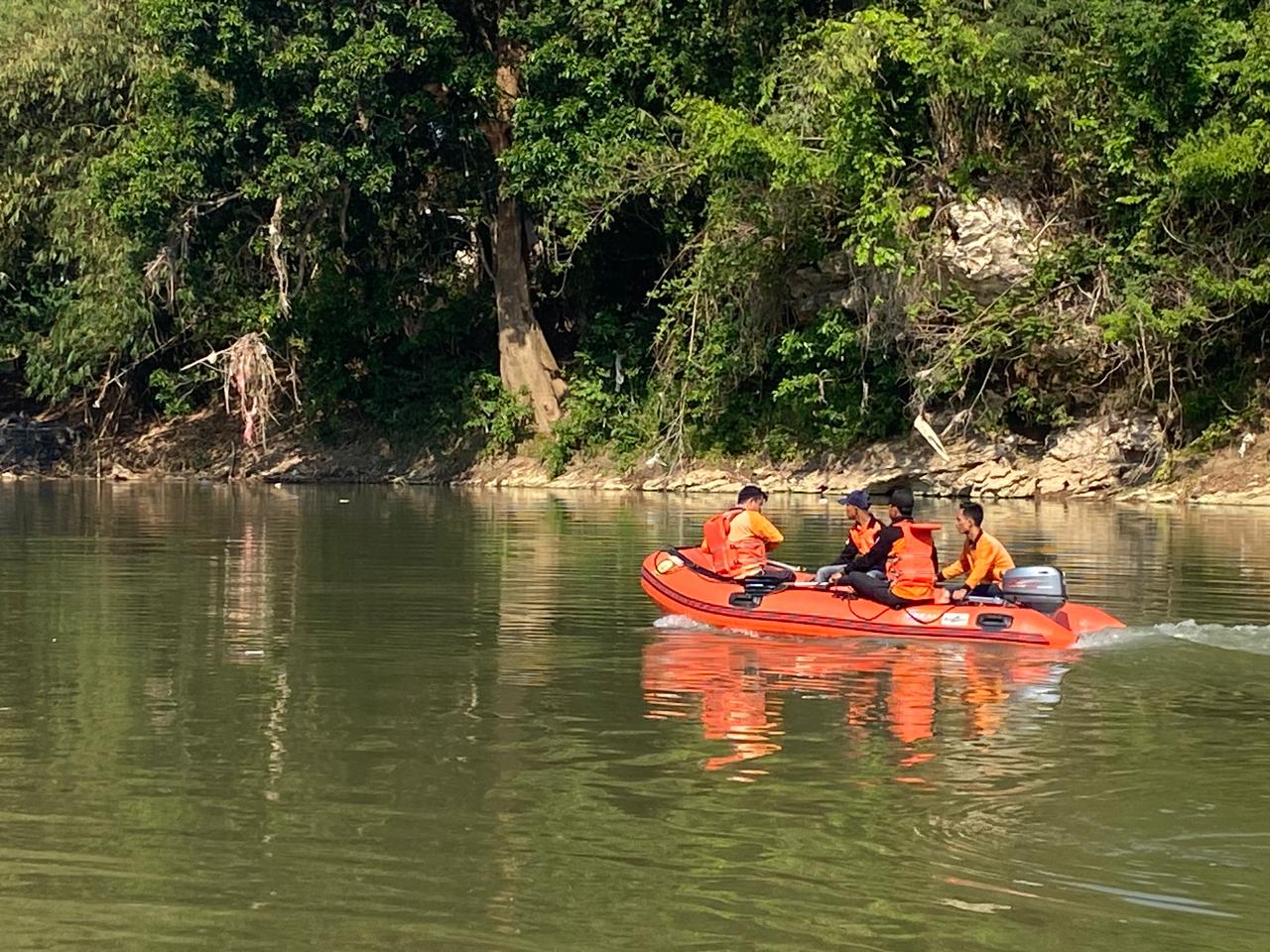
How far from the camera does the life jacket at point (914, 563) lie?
14.3m

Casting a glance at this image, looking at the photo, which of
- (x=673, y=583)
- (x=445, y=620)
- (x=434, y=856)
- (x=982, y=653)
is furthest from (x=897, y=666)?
(x=434, y=856)

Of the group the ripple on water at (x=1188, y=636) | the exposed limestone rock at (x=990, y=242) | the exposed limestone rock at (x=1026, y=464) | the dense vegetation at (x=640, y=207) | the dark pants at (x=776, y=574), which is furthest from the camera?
the exposed limestone rock at (x=990, y=242)

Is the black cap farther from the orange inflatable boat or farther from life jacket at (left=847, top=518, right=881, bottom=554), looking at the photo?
the orange inflatable boat

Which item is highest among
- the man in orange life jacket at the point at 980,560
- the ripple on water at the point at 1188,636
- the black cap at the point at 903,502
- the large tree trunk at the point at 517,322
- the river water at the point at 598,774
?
the large tree trunk at the point at 517,322

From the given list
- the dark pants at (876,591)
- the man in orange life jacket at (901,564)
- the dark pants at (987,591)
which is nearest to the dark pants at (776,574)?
the man in orange life jacket at (901,564)

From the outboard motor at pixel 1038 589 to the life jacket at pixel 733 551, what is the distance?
220cm

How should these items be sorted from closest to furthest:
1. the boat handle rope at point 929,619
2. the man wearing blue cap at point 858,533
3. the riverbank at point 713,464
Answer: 1. the boat handle rope at point 929,619
2. the man wearing blue cap at point 858,533
3. the riverbank at point 713,464

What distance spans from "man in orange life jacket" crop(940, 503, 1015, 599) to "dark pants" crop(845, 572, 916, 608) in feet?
1.35

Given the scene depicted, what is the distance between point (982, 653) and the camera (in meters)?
13.8

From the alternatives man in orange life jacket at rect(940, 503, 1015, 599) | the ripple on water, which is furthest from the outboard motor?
the ripple on water

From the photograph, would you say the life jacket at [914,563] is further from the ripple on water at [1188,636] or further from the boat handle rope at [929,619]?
the ripple on water at [1188,636]

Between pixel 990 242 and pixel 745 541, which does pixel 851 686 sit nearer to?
pixel 745 541

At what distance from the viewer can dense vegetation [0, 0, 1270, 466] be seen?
2953 cm

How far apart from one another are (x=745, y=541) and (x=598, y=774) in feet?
21.0
